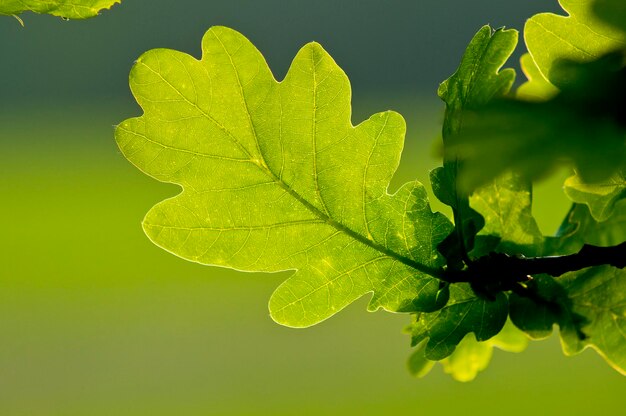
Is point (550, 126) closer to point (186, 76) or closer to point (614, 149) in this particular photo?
point (614, 149)

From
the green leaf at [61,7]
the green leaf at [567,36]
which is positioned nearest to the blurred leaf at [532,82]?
the green leaf at [567,36]

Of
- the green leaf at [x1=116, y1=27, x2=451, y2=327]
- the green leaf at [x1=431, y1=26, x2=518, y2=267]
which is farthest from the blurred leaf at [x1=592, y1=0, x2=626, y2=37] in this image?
the green leaf at [x1=116, y1=27, x2=451, y2=327]

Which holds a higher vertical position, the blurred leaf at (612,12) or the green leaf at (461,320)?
the blurred leaf at (612,12)

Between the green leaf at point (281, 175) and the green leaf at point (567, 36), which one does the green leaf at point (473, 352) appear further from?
the green leaf at point (567, 36)

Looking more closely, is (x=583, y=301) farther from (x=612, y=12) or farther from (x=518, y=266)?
(x=612, y=12)

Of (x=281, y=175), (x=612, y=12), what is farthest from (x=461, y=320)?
(x=612, y=12)

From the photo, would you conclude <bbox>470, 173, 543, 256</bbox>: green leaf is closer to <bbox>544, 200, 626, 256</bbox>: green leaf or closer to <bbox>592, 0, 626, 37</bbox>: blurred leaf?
<bbox>544, 200, 626, 256</bbox>: green leaf

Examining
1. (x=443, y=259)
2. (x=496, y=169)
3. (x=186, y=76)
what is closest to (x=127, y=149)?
(x=186, y=76)
